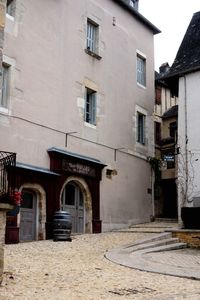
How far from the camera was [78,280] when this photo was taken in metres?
6.53

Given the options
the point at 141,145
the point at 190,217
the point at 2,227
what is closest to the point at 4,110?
the point at 190,217

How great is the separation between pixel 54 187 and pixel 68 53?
4.60 metres

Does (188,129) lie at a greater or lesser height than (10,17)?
lesser

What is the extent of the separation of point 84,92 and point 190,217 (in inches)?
216

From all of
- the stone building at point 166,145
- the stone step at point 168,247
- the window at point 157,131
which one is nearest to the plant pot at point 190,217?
the stone step at point 168,247

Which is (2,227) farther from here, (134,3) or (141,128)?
(134,3)

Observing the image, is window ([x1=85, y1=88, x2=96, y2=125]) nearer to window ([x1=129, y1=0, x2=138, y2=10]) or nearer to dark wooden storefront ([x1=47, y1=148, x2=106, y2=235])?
dark wooden storefront ([x1=47, y1=148, x2=106, y2=235])

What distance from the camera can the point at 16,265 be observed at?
24.5 ft

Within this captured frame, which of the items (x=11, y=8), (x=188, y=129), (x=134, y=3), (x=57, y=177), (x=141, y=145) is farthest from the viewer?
(x=134, y=3)

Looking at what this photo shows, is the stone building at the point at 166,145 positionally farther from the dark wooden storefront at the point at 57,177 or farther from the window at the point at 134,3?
the dark wooden storefront at the point at 57,177

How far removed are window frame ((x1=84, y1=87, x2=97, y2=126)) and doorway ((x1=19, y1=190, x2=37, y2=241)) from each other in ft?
12.6

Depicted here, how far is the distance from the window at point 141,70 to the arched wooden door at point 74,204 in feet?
20.3

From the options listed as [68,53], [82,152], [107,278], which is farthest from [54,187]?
[107,278]

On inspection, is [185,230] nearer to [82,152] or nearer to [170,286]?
[82,152]
